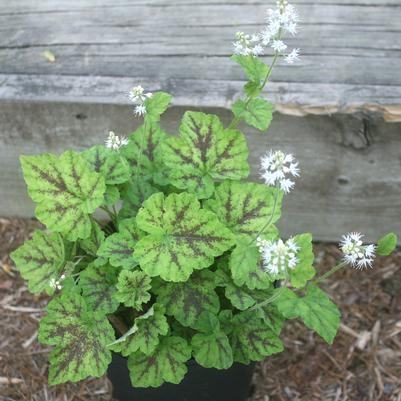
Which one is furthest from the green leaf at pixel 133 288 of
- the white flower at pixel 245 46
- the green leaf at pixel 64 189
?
the white flower at pixel 245 46

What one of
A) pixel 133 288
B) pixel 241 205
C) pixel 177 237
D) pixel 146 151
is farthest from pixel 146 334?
pixel 146 151

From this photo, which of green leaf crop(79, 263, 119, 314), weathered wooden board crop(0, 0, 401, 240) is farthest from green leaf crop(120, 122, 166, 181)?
weathered wooden board crop(0, 0, 401, 240)

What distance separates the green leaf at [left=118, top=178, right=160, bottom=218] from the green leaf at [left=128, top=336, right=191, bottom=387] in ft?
0.96

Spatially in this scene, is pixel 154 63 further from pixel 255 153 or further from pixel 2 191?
pixel 2 191

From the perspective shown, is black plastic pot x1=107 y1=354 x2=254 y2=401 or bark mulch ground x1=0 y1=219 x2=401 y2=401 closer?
black plastic pot x1=107 y1=354 x2=254 y2=401

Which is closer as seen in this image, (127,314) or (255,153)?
(127,314)

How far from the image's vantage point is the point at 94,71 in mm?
2000

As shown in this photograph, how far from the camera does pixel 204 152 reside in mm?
1434

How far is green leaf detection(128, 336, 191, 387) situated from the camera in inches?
56.7

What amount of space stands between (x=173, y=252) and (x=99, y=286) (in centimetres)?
23

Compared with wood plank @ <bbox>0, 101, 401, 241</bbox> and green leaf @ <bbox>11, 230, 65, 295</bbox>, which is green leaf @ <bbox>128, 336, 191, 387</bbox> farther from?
wood plank @ <bbox>0, 101, 401, 241</bbox>

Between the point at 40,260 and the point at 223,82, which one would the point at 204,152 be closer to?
the point at 40,260

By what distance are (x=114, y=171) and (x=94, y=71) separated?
0.66 m

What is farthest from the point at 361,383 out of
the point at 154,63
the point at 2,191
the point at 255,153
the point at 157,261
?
the point at 2,191
